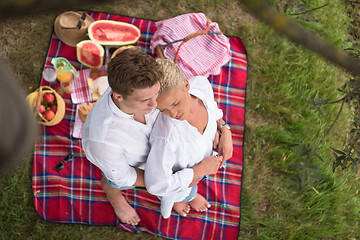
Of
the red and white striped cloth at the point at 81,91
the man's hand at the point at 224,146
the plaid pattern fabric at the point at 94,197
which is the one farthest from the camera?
the red and white striped cloth at the point at 81,91

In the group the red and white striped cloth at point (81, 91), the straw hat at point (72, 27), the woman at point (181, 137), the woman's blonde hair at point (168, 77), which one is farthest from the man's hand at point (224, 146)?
the straw hat at point (72, 27)

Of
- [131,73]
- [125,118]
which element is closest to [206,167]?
[125,118]

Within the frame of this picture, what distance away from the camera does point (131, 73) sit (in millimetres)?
1845

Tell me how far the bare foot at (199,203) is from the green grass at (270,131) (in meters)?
0.52

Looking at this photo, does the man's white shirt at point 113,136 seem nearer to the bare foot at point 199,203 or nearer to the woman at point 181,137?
the woman at point 181,137

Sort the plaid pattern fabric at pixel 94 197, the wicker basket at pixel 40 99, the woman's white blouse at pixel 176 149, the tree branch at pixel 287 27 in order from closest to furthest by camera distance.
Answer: the tree branch at pixel 287 27 → the woman's white blouse at pixel 176 149 → the wicker basket at pixel 40 99 → the plaid pattern fabric at pixel 94 197

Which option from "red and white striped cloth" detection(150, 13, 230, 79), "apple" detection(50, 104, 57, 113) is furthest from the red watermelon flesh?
"apple" detection(50, 104, 57, 113)

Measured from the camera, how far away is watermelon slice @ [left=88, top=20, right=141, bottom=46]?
12.7 feet

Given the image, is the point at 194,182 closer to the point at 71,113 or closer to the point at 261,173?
the point at 261,173

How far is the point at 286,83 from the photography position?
13.7ft

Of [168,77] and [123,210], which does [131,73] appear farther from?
[123,210]

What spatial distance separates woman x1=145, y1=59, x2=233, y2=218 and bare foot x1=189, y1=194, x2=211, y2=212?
1.58ft

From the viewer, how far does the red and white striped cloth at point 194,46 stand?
12.5 feet

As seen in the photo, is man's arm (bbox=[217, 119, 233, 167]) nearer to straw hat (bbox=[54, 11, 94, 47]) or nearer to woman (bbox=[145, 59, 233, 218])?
woman (bbox=[145, 59, 233, 218])
